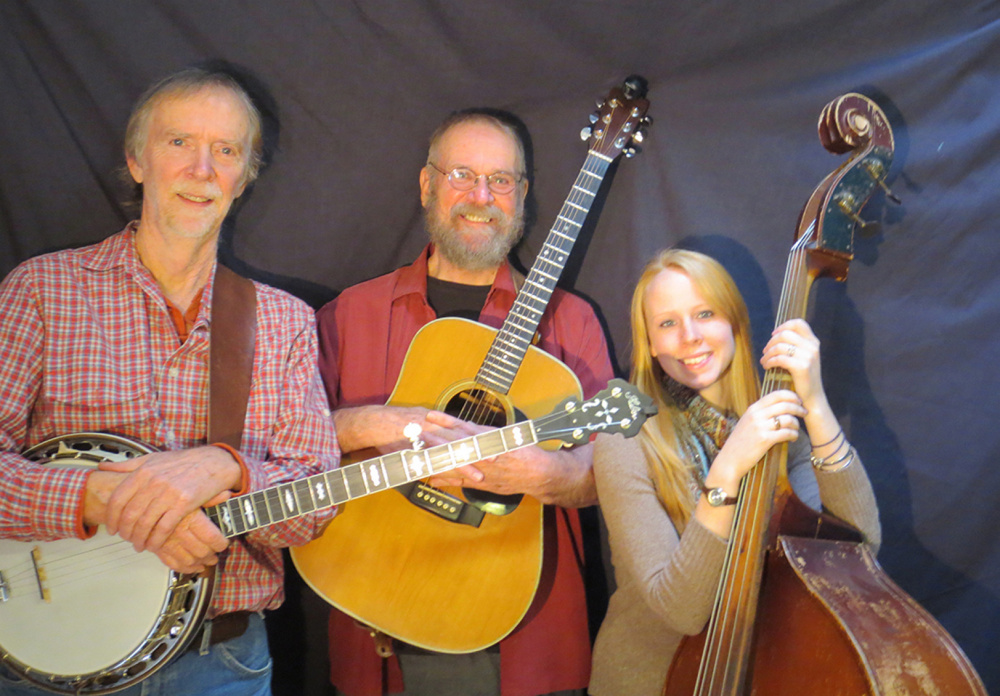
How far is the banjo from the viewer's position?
182cm

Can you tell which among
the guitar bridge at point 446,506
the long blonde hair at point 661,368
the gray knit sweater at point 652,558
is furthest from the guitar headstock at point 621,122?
the guitar bridge at point 446,506

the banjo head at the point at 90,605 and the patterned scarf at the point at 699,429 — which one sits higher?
the patterned scarf at the point at 699,429

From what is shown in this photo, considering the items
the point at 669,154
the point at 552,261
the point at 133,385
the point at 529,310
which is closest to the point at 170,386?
the point at 133,385

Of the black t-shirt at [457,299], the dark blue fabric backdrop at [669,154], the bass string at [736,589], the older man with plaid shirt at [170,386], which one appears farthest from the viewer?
the black t-shirt at [457,299]

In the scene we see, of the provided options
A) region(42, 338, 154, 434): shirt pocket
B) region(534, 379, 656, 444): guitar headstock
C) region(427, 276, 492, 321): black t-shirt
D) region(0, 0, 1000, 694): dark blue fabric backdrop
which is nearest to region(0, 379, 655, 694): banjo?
region(534, 379, 656, 444): guitar headstock

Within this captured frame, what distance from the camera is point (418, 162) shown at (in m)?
2.66

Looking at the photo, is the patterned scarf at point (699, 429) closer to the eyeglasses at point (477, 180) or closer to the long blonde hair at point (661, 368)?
the long blonde hair at point (661, 368)

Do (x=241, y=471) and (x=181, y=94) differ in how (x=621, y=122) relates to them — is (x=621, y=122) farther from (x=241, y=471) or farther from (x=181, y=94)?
(x=241, y=471)

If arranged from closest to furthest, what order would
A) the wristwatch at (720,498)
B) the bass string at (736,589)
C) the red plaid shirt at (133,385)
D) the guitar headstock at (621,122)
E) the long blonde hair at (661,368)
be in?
the bass string at (736,589)
the wristwatch at (720,498)
the red plaid shirt at (133,385)
the long blonde hair at (661,368)
the guitar headstock at (621,122)

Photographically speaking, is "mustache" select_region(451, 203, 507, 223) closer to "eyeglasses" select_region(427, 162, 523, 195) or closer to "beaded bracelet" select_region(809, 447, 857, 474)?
"eyeglasses" select_region(427, 162, 523, 195)

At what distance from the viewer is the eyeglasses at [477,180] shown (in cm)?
251

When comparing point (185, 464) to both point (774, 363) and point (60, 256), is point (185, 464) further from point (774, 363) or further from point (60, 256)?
point (774, 363)

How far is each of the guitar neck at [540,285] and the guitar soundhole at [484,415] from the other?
49 millimetres

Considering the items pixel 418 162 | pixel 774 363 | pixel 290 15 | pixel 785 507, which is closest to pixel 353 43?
pixel 290 15
